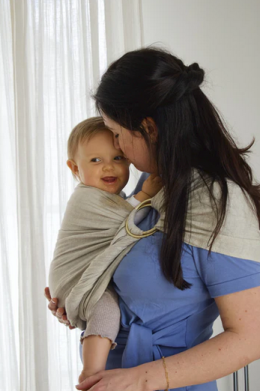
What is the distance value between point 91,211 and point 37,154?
83 cm

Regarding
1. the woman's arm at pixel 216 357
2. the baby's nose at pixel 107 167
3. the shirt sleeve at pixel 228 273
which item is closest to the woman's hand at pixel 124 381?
the woman's arm at pixel 216 357

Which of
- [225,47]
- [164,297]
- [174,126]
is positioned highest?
[225,47]

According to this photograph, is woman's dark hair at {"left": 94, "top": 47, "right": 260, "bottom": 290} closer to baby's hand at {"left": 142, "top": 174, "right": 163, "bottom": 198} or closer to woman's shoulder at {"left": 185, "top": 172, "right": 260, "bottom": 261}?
woman's shoulder at {"left": 185, "top": 172, "right": 260, "bottom": 261}

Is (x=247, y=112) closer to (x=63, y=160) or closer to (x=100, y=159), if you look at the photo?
(x=63, y=160)

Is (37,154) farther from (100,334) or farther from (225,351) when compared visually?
(225,351)

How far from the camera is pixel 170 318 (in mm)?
1145

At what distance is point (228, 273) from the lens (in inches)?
39.6

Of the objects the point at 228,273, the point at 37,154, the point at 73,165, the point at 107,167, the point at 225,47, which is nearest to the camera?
the point at 228,273

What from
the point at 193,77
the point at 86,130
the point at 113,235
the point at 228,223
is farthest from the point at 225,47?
the point at 228,223

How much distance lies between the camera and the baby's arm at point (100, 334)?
1141 millimetres

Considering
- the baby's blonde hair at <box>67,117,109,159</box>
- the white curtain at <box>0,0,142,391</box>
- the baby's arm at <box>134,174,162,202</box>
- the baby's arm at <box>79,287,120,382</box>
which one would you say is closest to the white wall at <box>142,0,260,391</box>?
the white curtain at <box>0,0,142,391</box>

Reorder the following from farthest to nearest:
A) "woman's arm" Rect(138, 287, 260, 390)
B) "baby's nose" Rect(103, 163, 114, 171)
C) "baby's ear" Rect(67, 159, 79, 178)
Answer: "baby's ear" Rect(67, 159, 79, 178), "baby's nose" Rect(103, 163, 114, 171), "woman's arm" Rect(138, 287, 260, 390)

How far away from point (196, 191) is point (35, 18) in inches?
55.2

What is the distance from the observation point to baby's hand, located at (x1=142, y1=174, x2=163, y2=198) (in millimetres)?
1276
